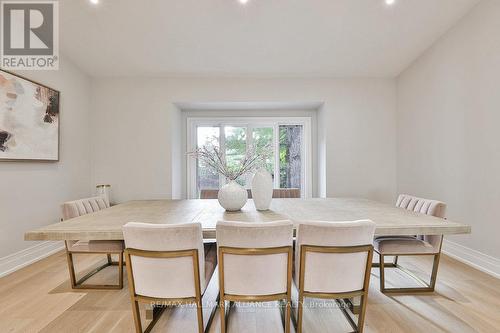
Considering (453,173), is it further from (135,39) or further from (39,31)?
(39,31)

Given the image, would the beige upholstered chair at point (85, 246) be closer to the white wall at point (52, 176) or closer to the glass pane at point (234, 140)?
the white wall at point (52, 176)

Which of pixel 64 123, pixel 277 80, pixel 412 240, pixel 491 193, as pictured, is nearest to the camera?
pixel 412 240

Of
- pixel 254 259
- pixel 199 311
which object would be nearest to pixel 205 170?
pixel 199 311

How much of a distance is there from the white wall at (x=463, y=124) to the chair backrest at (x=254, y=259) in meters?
2.51

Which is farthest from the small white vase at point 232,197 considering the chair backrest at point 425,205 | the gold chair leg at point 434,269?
the gold chair leg at point 434,269

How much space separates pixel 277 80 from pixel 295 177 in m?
1.76

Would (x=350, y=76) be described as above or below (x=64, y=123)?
above

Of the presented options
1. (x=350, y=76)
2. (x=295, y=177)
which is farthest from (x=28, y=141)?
(x=350, y=76)

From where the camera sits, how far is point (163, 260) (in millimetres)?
1424

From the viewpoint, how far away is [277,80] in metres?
4.25

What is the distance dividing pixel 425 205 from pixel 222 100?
3.13 metres

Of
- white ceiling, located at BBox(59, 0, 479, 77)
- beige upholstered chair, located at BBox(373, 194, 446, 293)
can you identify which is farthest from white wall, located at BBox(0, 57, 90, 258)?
beige upholstered chair, located at BBox(373, 194, 446, 293)

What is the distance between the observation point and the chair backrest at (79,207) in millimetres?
2199

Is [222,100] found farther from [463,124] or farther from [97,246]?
[463,124]
